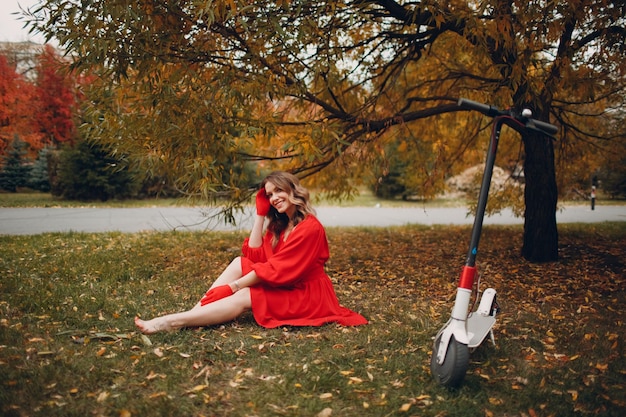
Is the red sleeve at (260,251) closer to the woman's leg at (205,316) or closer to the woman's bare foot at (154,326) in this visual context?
the woman's leg at (205,316)

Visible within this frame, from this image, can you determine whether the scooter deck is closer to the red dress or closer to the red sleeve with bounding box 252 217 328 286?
the red dress

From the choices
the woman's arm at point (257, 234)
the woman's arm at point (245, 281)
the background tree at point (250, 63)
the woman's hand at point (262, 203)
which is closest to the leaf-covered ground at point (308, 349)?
the woman's arm at point (245, 281)

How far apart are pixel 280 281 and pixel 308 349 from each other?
535mm

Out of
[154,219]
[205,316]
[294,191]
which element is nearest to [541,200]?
[294,191]

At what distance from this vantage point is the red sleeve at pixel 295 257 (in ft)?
12.0

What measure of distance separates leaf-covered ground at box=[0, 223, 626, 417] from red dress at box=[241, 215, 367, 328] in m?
0.13

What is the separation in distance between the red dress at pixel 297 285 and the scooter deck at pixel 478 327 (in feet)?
3.02

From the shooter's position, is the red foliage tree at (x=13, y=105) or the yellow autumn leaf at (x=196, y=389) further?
the red foliage tree at (x=13, y=105)

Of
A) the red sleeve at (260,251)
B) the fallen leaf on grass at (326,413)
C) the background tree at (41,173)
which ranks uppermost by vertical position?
the background tree at (41,173)

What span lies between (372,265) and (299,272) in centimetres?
301

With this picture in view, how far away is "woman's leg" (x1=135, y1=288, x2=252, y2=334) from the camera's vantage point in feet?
11.8

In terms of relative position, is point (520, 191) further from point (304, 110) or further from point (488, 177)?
point (488, 177)

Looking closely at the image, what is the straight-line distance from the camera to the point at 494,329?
12.9ft

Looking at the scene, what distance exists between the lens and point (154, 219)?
1164cm
